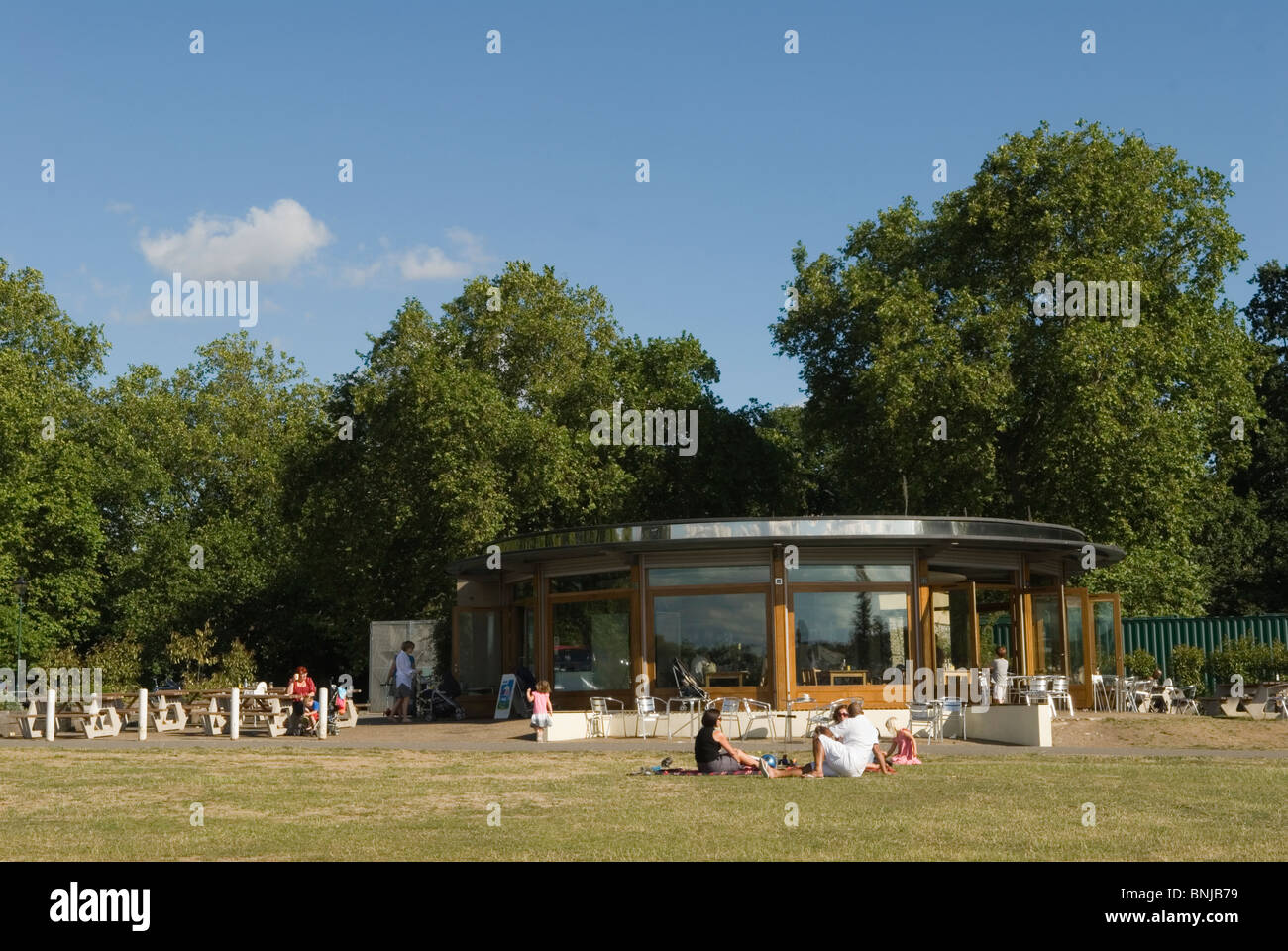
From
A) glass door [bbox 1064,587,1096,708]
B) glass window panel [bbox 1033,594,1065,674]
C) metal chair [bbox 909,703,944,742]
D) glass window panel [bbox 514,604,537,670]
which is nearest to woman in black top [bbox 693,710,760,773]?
metal chair [bbox 909,703,944,742]

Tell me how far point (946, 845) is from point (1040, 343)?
96.4 ft

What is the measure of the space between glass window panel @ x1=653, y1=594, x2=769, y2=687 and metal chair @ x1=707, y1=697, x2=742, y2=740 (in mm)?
648

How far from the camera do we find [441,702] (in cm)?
3019

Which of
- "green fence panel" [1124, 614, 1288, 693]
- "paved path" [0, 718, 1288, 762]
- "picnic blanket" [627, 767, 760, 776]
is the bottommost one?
"paved path" [0, 718, 1288, 762]

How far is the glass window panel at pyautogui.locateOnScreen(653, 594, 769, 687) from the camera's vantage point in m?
25.2

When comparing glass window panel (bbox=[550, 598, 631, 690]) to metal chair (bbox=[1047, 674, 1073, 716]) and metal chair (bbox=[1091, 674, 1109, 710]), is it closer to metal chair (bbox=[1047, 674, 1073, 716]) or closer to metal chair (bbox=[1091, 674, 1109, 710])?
metal chair (bbox=[1047, 674, 1073, 716])

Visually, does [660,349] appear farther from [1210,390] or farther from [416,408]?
[1210,390]

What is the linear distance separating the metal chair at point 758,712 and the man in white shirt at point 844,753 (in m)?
6.92

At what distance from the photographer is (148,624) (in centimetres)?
4916

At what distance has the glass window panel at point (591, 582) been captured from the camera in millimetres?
26453

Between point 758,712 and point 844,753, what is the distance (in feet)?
25.5

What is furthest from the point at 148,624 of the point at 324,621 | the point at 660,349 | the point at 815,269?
the point at 815,269

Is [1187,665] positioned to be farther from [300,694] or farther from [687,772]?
[687,772]
